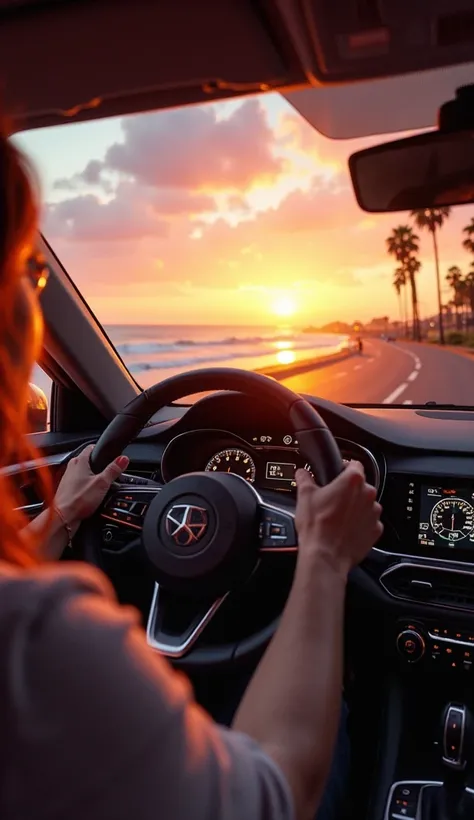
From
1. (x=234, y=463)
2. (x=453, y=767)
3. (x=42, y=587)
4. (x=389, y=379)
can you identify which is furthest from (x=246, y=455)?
(x=389, y=379)

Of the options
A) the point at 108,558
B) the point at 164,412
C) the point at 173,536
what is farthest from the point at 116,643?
the point at 164,412

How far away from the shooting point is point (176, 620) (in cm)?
259

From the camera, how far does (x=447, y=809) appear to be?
2.73 metres

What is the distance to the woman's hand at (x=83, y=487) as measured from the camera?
262cm

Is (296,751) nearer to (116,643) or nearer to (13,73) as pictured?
(116,643)

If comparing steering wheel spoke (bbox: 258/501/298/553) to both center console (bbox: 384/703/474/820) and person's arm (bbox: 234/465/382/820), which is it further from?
center console (bbox: 384/703/474/820)

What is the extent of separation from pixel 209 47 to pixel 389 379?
11.3 feet

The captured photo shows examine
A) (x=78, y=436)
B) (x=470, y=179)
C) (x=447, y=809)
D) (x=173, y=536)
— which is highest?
(x=470, y=179)

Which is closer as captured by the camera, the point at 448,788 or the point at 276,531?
the point at 276,531

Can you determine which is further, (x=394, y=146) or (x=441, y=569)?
(x=441, y=569)

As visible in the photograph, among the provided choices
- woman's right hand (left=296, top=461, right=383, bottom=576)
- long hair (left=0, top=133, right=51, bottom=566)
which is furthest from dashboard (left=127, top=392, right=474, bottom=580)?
Answer: long hair (left=0, top=133, right=51, bottom=566)

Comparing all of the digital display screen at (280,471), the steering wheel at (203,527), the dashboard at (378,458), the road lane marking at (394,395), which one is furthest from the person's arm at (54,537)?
the road lane marking at (394,395)

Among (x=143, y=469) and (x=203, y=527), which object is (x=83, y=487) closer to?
(x=203, y=527)

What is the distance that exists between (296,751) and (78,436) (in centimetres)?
288
